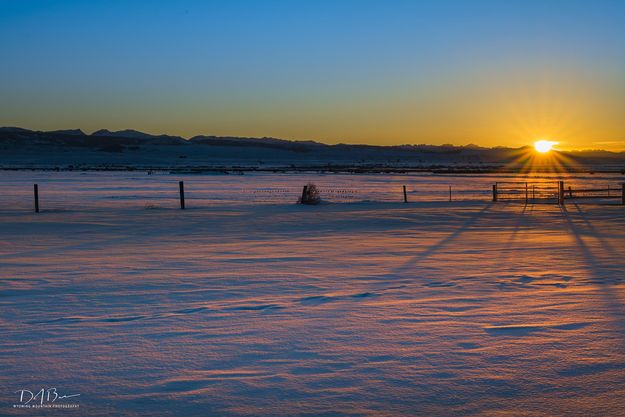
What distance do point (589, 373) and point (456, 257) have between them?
700 cm

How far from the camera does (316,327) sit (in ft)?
22.2

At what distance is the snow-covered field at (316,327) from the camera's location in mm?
4828

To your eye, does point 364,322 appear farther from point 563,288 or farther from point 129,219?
point 129,219

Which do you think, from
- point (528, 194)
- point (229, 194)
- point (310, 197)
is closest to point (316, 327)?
point (310, 197)

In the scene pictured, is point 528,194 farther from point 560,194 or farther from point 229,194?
point 229,194

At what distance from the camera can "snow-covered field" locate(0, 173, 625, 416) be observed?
15.8ft

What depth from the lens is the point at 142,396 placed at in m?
4.82

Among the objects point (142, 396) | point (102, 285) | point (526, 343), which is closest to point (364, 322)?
point (526, 343)
